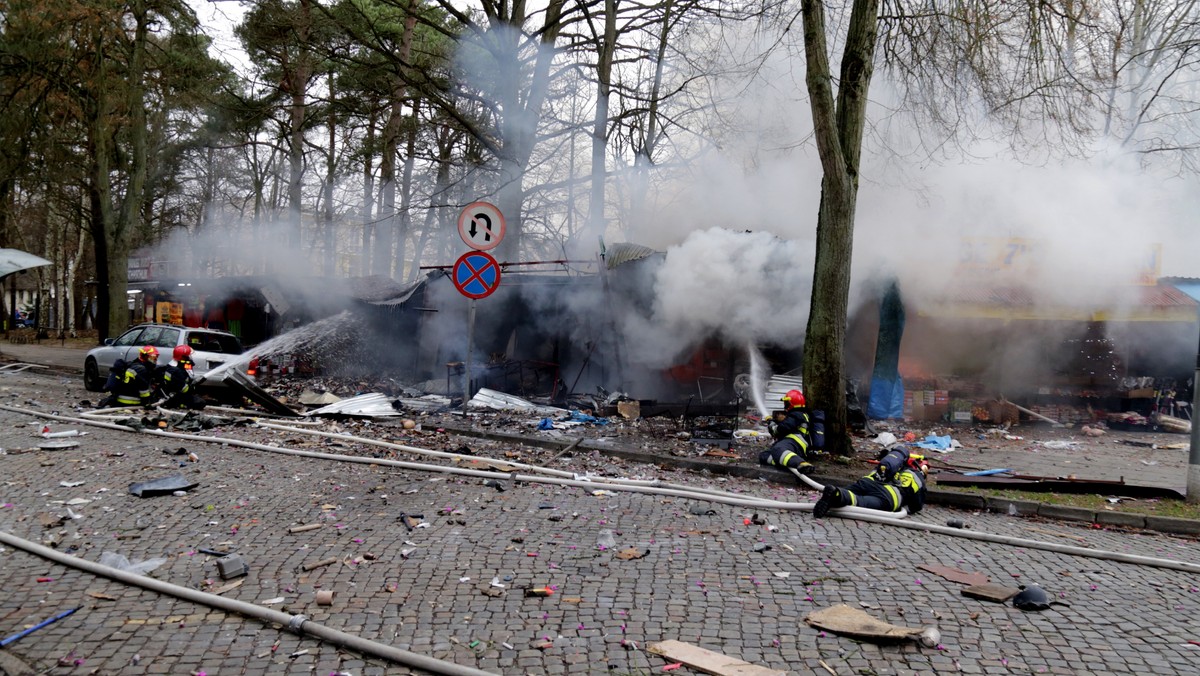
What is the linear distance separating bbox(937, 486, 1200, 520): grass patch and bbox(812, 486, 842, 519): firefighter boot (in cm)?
175

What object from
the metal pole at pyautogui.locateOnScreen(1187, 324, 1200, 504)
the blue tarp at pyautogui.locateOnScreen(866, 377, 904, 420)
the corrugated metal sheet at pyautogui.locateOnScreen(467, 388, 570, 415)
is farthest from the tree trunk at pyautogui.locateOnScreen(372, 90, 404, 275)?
the metal pole at pyautogui.locateOnScreen(1187, 324, 1200, 504)

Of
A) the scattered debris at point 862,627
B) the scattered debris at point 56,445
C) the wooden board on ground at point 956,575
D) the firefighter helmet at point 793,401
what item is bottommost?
the scattered debris at point 56,445

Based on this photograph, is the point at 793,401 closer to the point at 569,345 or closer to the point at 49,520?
the point at 49,520

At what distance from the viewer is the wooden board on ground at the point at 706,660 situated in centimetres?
301

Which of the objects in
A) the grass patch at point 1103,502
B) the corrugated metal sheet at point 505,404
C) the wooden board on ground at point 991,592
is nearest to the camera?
the wooden board on ground at point 991,592

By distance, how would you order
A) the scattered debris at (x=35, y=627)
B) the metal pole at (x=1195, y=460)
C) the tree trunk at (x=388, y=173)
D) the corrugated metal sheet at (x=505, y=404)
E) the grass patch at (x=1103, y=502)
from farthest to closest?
the tree trunk at (x=388, y=173) < the corrugated metal sheet at (x=505, y=404) < the metal pole at (x=1195, y=460) < the grass patch at (x=1103, y=502) < the scattered debris at (x=35, y=627)

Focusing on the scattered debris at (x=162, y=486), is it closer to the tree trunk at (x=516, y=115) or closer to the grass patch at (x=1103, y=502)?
the grass patch at (x=1103, y=502)

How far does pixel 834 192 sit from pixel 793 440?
110 inches

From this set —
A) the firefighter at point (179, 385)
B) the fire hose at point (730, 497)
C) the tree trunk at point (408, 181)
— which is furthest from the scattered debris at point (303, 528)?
the tree trunk at point (408, 181)

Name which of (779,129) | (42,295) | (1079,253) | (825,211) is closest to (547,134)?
(779,129)

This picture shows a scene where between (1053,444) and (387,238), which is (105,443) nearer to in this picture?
(1053,444)

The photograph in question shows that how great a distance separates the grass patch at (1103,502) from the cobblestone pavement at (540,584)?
39cm

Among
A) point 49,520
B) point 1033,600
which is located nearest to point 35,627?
point 49,520

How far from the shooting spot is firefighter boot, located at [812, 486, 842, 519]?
5.67 metres
